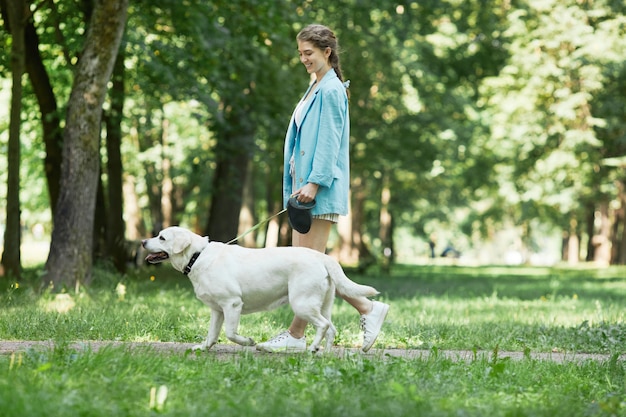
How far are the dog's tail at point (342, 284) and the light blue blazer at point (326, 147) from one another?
1.74ft

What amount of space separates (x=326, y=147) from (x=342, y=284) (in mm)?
1016

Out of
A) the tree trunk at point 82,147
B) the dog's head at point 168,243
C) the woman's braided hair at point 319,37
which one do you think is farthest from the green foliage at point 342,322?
the woman's braided hair at point 319,37

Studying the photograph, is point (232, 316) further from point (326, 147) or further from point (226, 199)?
point (226, 199)

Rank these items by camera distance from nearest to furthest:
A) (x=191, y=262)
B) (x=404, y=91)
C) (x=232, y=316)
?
(x=232, y=316) < (x=191, y=262) < (x=404, y=91)

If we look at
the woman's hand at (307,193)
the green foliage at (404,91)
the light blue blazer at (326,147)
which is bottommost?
the woman's hand at (307,193)

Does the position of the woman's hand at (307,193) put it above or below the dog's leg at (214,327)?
above

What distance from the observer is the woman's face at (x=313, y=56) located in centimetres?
698

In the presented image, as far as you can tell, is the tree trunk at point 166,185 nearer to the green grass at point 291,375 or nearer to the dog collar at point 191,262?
the green grass at point 291,375

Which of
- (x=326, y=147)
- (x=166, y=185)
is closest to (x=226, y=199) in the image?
(x=166, y=185)

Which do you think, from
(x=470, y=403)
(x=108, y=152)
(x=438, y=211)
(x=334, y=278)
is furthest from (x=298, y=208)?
(x=438, y=211)

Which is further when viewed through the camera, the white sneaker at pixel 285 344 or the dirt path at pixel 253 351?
the white sneaker at pixel 285 344

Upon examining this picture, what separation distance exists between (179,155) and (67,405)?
29.4 metres

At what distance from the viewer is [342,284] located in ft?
21.5

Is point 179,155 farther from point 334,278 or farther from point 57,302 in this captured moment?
point 334,278
